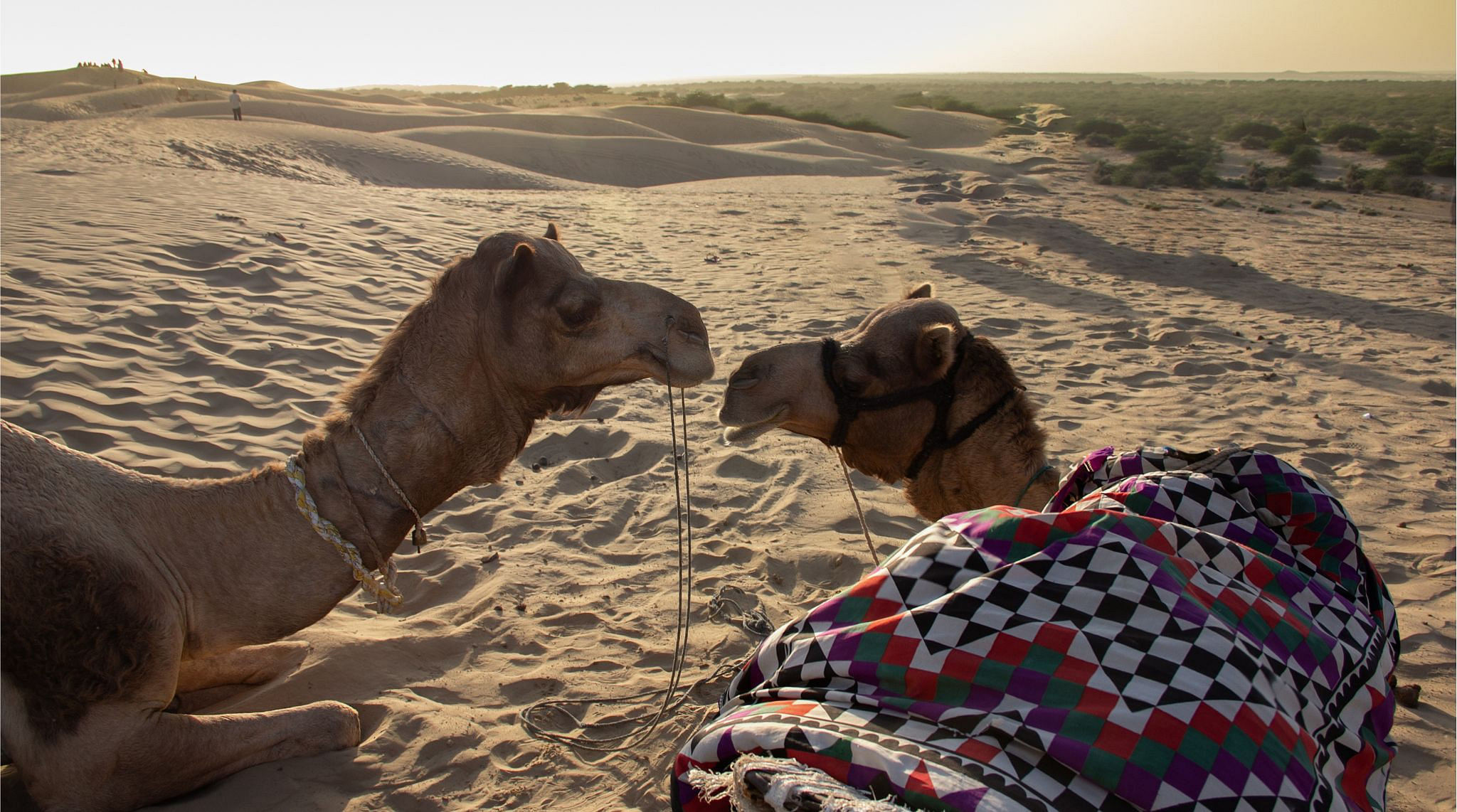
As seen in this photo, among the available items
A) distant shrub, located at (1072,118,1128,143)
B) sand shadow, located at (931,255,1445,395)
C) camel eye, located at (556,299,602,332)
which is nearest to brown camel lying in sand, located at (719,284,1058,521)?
camel eye, located at (556,299,602,332)

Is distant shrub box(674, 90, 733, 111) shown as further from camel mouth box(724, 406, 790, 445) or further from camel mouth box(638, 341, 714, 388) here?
camel mouth box(638, 341, 714, 388)

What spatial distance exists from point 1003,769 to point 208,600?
2.22 meters

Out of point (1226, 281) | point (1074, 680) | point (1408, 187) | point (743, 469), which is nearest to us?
point (1074, 680)

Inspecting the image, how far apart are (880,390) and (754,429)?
0.44 m

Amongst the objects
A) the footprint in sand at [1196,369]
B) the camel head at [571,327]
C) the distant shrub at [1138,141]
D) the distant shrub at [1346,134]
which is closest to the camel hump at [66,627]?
the camel head at [571,327]

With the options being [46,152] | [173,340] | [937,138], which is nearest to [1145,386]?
[173,340]

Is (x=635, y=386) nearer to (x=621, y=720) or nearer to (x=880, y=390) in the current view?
(x=621, y=720)

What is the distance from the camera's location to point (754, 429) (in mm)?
2996

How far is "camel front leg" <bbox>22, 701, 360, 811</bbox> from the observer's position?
2316mm

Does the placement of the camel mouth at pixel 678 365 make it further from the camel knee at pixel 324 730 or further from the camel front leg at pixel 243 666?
the camel front leg at pixel 243 666

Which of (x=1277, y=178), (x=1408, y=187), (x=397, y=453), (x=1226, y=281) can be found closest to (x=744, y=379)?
(x=397, y=453)

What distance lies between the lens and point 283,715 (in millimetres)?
2705

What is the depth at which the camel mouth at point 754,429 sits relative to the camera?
9.61 feet

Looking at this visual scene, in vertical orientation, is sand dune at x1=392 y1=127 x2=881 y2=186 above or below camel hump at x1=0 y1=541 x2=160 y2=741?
above
